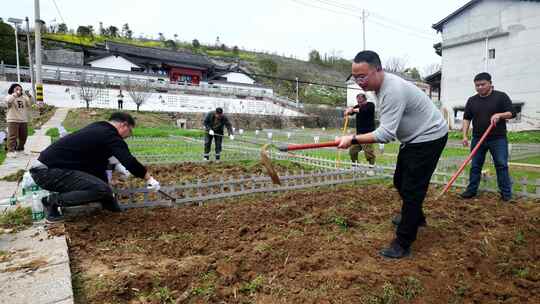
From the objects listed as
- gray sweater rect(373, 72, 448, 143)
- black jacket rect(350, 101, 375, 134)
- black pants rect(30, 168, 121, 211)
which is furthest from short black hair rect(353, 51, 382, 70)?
black jacket rect(350, 101, 375, 134)

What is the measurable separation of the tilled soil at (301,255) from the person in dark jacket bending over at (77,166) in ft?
0.96

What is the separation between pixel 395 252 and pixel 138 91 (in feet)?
86.5

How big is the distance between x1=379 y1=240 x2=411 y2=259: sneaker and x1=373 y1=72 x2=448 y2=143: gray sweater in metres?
0.87

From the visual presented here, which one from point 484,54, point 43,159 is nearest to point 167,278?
point 43,159

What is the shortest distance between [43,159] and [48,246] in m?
1.00

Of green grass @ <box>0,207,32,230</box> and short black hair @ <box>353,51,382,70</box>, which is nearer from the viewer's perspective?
short black hair @ <box>353,51,382,70</box>

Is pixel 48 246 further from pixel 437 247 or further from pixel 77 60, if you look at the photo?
pixel 77 60

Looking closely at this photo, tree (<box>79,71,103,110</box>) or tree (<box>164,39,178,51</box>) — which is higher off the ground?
tree (<box>164,39,178,51</box>)

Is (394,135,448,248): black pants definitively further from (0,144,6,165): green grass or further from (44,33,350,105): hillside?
(44,33,350,105): hillside

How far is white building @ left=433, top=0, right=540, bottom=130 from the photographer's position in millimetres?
19750

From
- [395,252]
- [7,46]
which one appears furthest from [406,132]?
[7,46]

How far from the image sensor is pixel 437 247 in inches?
111

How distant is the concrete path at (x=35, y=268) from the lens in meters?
1.94

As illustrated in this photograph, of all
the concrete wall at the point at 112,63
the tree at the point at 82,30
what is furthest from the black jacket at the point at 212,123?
the tree at the point at 82,30
